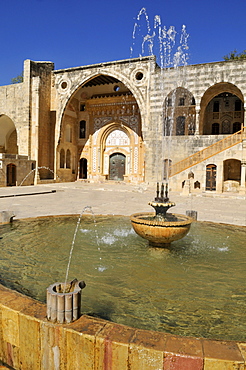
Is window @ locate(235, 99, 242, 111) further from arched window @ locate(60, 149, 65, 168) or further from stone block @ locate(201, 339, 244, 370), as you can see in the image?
stone block @ locate(201, 339, 244, 370)

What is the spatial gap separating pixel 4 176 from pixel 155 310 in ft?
63.0

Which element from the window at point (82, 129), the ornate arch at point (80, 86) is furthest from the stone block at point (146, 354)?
the window at point (82, 129)

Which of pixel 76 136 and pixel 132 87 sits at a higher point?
pixel 132 87

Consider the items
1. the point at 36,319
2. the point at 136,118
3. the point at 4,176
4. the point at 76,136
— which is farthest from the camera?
the point at 76,136

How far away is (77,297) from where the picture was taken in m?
2.01

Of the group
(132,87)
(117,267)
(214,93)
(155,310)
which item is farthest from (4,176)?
(155,310)

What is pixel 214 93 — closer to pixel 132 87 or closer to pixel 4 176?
pixel 132 87

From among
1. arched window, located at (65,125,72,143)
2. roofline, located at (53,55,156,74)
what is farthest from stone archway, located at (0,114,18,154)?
roofline, located at (53,55,156,74)

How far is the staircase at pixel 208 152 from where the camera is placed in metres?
16.6

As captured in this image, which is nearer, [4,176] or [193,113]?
[4,176]

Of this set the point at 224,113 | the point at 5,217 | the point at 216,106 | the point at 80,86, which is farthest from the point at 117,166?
the point at 5,217

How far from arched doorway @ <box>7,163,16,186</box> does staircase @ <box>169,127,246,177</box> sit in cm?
1168

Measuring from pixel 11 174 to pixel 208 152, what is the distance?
14.2 meters

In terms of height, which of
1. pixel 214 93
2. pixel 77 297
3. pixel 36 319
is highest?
pixel 214 93
